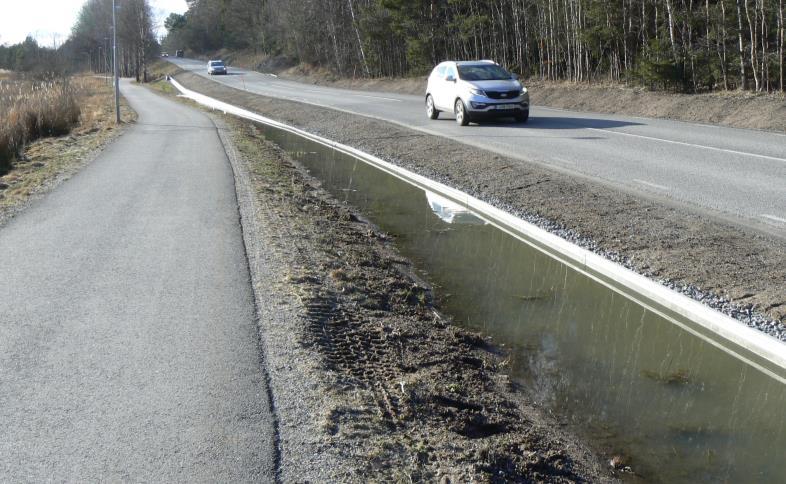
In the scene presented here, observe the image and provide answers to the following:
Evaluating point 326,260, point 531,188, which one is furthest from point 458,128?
point 326,260

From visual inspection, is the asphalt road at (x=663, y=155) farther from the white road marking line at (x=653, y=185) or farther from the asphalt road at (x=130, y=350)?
the asphalt road at (x=130, y=350)

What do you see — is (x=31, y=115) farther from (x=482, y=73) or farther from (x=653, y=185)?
(x=653, y=185)

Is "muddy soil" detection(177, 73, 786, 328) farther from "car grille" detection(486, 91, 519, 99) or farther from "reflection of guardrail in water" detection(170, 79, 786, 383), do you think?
"car grille" detection(486, 91, 519, 99)

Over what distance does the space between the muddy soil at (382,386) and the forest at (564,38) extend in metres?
18.2

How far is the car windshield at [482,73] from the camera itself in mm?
22323

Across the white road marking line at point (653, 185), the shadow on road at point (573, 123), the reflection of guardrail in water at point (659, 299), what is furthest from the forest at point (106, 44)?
the reflection of guardrail in water at point (659, 299)

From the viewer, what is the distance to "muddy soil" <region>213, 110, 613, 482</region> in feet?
13.9

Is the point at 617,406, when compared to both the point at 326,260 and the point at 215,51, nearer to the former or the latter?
the point at 326,260

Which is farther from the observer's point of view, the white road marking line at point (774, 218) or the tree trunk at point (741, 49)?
the tree trunk at point (741, 49)

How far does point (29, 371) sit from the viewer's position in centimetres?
540

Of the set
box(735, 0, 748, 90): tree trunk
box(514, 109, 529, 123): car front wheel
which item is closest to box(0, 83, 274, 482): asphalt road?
box(514, 109, 529, 123): car front wheel

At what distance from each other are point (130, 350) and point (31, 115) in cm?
2299

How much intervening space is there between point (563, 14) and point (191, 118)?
15939 mm

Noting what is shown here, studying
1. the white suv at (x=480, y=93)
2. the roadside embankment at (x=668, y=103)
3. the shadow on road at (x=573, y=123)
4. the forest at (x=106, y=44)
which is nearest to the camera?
the roadside embankment at (x=668, y=103)
